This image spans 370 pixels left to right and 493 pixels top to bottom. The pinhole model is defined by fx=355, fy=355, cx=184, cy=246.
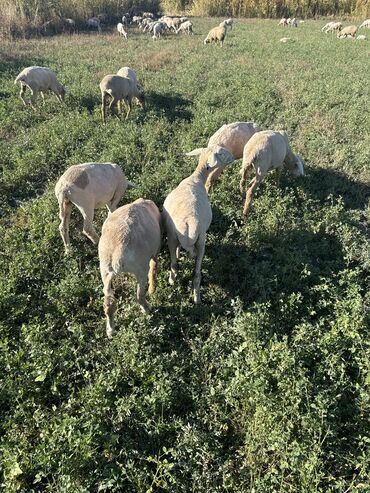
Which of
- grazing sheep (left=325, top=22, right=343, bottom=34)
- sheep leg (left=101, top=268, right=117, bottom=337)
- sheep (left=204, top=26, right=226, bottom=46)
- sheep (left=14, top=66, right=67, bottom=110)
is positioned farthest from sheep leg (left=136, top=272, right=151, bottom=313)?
grazing sheep (left=325, top=22, right=343, bottom=34)

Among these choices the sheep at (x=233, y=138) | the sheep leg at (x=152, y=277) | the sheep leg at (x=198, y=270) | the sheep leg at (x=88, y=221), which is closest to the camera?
the sheep leg at (x=198, y=270)

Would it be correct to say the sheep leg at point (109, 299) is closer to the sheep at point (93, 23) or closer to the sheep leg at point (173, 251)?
the sheep leg at point (173, 251)

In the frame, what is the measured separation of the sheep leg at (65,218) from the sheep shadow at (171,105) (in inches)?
284

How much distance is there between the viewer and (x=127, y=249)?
199 inches

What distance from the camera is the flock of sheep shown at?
5213 millimetres

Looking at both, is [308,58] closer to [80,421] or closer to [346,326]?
[346,326]

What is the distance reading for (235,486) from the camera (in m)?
3.84

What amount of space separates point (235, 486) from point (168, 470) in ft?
2.45

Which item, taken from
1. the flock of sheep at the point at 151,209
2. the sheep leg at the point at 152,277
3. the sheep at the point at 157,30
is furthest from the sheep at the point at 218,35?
the sheep leg at the point at 152,277

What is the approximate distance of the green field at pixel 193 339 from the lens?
12.8 feet

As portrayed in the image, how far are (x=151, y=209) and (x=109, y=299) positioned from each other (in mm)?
1775

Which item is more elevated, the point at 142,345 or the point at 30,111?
the point at 30,111

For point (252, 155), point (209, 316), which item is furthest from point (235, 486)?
point (252, 155)

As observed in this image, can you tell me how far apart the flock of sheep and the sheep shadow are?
4.27 m
